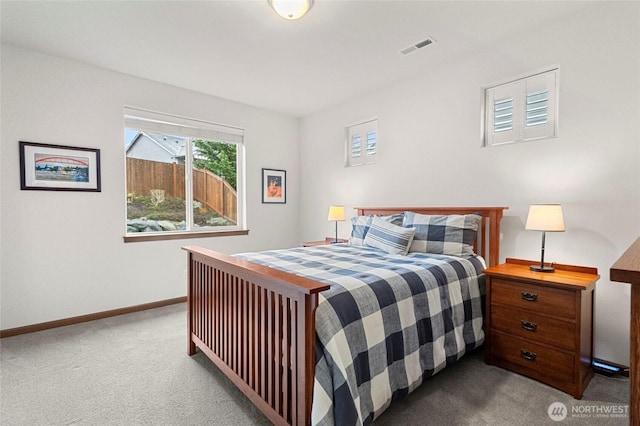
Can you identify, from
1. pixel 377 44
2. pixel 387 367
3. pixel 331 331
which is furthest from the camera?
pixel 377 44

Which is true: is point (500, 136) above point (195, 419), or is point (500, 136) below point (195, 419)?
above

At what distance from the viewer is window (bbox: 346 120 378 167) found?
3.87m

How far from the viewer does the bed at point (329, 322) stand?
53.1 inches

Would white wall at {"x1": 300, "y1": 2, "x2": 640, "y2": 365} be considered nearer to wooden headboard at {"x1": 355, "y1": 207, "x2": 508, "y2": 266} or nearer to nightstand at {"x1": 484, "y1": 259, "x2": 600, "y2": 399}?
wooden headboard at {"x1": 355, "y1": 207, "x2": 508, "y2": 266}

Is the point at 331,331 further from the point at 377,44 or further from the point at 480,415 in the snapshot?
the point at 377,44

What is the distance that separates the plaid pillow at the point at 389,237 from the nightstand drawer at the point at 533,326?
2.58 feet

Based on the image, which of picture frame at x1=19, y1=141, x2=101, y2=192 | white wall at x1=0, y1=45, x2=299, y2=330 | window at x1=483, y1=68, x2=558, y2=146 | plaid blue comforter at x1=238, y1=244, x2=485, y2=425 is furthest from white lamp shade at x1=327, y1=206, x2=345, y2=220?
picture frame at x1=19, y1=141, x2=101, y2=192

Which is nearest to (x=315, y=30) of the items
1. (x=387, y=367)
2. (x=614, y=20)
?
(x=614, y=20)

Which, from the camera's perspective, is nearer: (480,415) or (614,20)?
(480,415)

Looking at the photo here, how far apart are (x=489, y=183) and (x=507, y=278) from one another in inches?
38.8

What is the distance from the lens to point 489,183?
9.18 feet

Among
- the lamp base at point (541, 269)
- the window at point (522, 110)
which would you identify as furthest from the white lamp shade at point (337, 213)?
the lamp base at point (541, 269)

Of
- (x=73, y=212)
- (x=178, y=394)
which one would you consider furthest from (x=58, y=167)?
(x=178, y=394)
